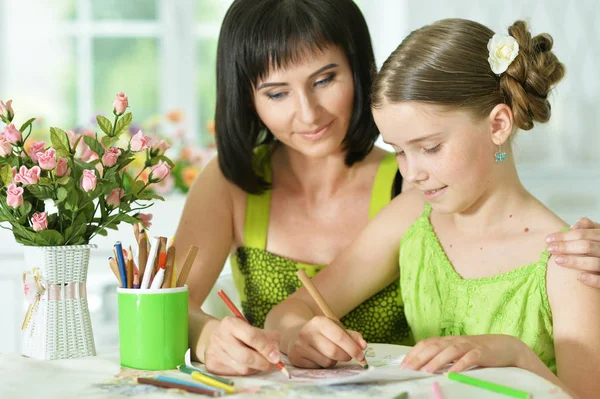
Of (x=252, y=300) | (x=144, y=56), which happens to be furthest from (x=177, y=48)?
(x=252, y=300)

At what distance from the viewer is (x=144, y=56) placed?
394 centimetres

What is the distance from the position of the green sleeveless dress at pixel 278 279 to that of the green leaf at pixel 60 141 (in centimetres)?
67

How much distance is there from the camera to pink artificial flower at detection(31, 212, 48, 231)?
119 cm

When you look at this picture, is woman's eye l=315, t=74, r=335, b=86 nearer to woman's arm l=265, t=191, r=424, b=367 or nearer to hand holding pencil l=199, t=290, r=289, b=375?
woman's arm l=265, t=191, r=424, b=367

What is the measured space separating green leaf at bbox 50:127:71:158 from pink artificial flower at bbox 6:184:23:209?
0.09 metres

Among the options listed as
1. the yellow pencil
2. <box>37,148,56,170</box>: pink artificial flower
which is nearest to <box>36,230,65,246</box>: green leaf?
<box>37,148,56,170</box>: pink artificial flower

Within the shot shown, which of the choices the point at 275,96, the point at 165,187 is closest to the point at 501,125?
the point at 275,96

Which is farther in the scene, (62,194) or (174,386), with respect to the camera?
(62,194)

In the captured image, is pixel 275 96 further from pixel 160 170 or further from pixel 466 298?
pixel 466 298

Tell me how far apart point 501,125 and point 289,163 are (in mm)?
644

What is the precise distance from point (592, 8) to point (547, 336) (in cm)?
221

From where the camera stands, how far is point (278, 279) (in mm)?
1802

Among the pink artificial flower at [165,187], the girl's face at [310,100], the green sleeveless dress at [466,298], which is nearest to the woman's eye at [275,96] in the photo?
the girl's face at [310,100]

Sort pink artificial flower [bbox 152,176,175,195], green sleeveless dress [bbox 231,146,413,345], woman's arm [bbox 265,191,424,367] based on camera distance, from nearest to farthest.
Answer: woman's arm [bbox 265,191,424,367], green sleeveless dress [bbox 231,146,413,345], pink artificial flower [bbox 152,176,175,195]
